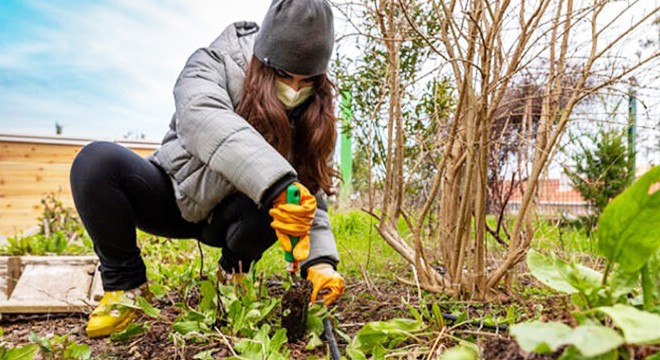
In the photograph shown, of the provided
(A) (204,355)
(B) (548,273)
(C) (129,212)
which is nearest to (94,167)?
(C) (129,212)

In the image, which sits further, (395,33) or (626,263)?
(395,33)

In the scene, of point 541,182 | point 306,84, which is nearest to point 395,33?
point 306,84

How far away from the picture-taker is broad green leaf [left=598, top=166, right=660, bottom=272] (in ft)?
2.02

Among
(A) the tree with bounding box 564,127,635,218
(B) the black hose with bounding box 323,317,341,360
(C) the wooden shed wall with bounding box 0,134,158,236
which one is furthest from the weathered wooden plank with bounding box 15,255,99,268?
(A) the tree with bounding box 564,127,635,218

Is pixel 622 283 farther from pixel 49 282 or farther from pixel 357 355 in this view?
pixel 49 282

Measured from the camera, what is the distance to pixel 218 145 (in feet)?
4.85

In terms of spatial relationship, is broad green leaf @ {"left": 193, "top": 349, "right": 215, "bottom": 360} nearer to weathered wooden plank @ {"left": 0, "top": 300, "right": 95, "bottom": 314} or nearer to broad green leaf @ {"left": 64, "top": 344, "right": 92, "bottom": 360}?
broad green leaf @ {"left": 64, "top": 344, "right": 92, "bottom": 360}

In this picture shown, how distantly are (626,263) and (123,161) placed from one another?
142 cm

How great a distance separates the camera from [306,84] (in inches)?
68.3

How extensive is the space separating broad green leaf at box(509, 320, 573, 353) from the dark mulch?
0.30m

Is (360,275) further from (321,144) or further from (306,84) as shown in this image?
(306,84)

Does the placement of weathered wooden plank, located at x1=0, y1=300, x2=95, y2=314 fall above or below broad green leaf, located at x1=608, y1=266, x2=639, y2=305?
below

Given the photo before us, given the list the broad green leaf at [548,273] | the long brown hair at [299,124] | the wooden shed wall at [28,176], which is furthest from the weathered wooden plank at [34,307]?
the wooden shed wall at [28,176]

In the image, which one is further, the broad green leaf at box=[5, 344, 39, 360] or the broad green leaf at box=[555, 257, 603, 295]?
the broad green leaf at box=[5, 344, 39, 360]
